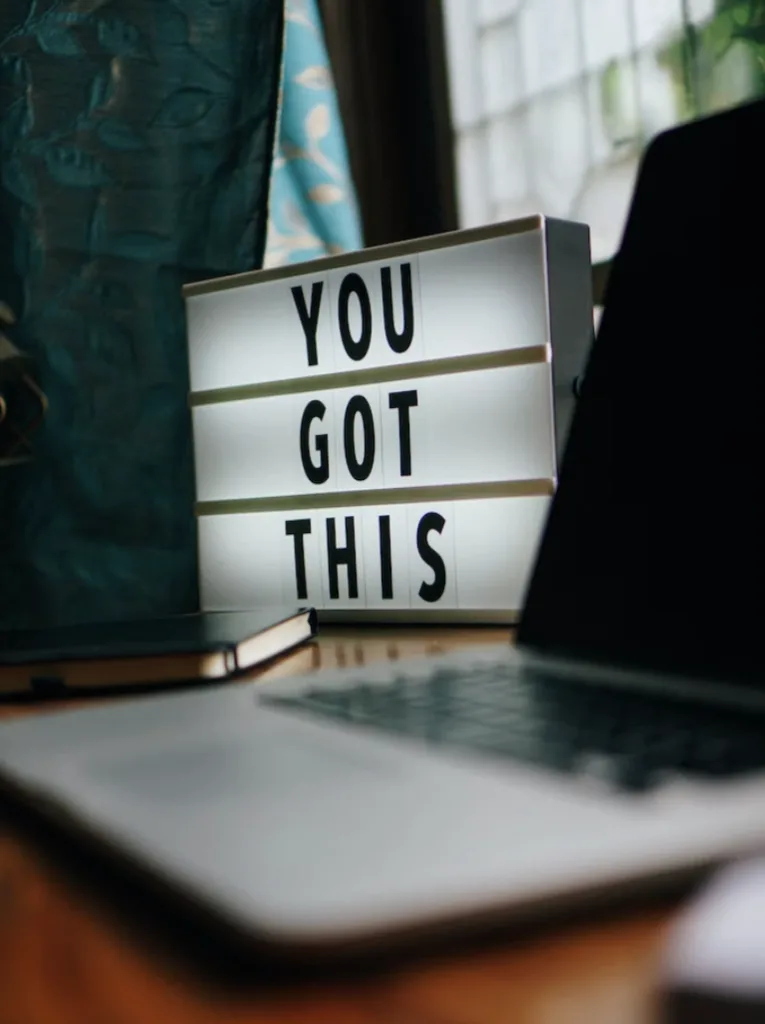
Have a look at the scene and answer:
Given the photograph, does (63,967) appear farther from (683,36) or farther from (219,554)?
(683,36)

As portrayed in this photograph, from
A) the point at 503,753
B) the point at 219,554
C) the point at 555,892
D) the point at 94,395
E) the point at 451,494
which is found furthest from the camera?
the point at 94,395

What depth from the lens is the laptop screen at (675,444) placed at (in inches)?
22.6

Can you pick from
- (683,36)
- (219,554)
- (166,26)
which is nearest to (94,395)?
(219,554)

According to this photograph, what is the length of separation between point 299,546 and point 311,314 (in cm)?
22

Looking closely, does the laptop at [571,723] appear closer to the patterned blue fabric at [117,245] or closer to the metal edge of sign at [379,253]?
the metal edge of sign at [379,253]

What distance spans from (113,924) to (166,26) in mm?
1176

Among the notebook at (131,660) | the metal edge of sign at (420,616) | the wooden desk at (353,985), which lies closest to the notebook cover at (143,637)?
the notebook at (131,660)

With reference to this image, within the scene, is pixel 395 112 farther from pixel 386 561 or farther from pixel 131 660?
pixel 131 660

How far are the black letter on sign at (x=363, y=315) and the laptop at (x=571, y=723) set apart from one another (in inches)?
15.1

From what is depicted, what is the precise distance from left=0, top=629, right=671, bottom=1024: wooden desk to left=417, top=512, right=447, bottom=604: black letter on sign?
2.25 feet

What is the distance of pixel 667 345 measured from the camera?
659mm

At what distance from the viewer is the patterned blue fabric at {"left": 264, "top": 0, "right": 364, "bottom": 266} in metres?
1.38

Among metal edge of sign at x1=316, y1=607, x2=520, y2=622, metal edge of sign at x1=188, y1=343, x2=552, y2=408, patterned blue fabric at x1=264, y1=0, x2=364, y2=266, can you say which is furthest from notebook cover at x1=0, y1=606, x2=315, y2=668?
patterned blue fabric at x1=264, y1=0, x2=364, y2=266

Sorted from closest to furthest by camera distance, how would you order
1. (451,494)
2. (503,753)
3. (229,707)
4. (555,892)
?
(555,892) → (503,753) → (229,707) → (451,494)
